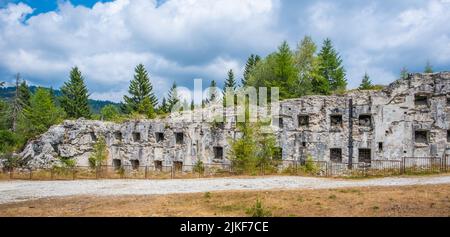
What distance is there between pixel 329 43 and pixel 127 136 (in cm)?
3416

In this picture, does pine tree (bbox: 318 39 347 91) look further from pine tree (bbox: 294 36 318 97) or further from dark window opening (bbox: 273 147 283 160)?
dark window opening (bbox: 273 147 283 160)

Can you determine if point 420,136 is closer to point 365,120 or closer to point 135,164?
point 365,120

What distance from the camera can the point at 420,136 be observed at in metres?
26.1

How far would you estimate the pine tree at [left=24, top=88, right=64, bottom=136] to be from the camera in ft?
157

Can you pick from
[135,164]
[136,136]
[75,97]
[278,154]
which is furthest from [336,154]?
[75,97]

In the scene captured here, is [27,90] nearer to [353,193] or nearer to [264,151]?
[264,151]

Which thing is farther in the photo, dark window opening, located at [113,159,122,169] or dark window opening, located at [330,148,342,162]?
dark window opening, located at [113,159,122,169]

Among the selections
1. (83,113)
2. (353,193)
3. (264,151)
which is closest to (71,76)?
(83,113)

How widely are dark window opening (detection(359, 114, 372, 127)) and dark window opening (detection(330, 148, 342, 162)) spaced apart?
2516 mm

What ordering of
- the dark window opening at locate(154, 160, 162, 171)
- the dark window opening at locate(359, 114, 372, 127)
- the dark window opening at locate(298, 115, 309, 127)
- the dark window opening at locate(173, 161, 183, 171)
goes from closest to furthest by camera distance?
the dark window opening at locate(359, 114, 372, 127)
the dark window opening at locate(298, 115, 309, 127)
the dark window opening at locate(173, 161, 183, 171)
the dark window opening at locate(154, 160, 162, 171)

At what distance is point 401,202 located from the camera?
1298 centimetres

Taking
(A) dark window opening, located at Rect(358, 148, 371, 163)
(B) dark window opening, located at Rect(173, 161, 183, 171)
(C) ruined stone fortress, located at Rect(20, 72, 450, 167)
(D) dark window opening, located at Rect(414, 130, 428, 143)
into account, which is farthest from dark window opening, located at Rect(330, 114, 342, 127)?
(B) dark window opening, located at Rect(173, 161, 183, 171)

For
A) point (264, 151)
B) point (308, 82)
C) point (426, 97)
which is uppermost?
point (308, 82)
